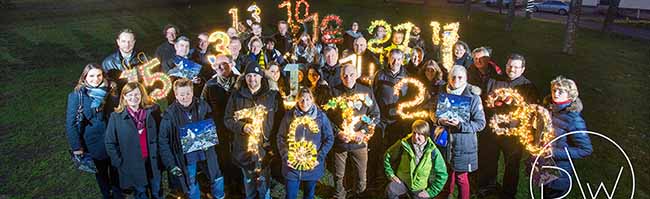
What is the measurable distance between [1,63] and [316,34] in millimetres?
13704

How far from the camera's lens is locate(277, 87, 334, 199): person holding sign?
17.7 ft

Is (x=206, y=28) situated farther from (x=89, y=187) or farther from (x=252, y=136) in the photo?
(x=252, y=136)

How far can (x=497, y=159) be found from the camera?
6.71 meters

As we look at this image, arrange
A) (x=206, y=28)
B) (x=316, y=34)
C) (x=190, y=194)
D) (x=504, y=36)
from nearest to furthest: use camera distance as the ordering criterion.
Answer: (x=190, y=194), (x=316, y=34), (x=504, y=36), (x=206, y=28)

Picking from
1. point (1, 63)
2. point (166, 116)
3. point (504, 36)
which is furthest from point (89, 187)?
point (504, 36)

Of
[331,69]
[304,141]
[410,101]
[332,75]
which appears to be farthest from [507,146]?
[304,141]

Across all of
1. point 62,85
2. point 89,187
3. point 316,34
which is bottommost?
point 89,187

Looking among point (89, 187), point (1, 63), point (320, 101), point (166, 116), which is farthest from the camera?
point (1, 63)

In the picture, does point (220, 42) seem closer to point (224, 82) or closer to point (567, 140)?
point (224, 82)

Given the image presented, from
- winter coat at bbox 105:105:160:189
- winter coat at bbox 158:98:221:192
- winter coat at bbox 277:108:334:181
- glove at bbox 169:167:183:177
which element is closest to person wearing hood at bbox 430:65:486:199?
winter coat at bbox 277:108:334:181

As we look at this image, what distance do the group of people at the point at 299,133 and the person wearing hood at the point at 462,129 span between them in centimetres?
1

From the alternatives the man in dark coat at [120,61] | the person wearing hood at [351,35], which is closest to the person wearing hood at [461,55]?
the person wearing hood at [351,35]

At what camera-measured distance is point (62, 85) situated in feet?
44.1

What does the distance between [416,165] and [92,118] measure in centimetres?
449
